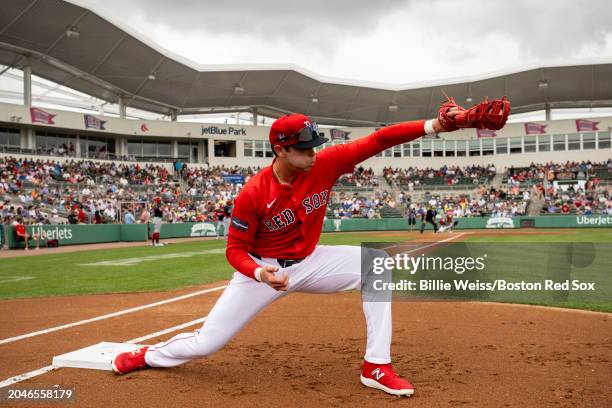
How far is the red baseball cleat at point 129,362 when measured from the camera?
418 cm

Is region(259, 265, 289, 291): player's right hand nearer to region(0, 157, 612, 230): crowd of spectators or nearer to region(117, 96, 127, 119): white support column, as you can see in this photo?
region(0, 157, 612, 230): crowd of spectators

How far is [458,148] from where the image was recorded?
166ft

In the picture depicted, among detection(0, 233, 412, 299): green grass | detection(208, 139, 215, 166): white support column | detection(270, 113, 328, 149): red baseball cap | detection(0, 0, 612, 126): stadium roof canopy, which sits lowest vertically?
detection(0, 233, 412, 299): green grass

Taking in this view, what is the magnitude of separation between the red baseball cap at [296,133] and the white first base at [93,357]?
7.95 feet

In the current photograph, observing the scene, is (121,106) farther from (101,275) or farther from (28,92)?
(101,275)

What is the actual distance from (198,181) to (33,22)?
1691 cm

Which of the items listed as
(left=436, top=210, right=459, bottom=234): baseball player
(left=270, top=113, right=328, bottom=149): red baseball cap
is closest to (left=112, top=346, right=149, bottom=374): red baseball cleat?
(left=270, top=113, right=328, bottom=149): red baseball cap

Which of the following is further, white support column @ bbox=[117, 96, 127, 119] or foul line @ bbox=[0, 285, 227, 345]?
white support column @ bbox=[117, 96, 127, 119]

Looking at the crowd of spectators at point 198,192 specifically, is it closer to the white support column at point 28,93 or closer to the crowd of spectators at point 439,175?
the crowd of spectators at point 439,175

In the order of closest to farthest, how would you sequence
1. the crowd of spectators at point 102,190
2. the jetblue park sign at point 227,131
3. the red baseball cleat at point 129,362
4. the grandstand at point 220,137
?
1. the red baseball cleat at point 129,362
2. the crowd of spectators at point 102,190
3. the grandstand at point 220,137
4. the jetblue park sign at point 227,131

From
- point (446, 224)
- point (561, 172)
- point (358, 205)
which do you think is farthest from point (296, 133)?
point (561, 172)

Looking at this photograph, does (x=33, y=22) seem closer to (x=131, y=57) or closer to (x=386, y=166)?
(x=131, y=57)

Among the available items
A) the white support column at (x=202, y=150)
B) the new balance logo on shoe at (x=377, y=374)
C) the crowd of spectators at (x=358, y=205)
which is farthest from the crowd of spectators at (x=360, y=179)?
the new balance logo on shoe at (x=377, y=374)

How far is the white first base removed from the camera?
14.2 feet
